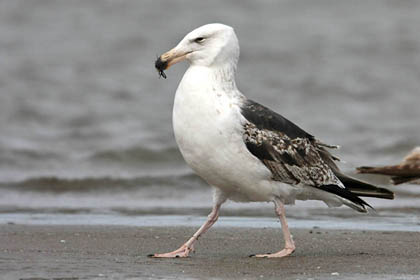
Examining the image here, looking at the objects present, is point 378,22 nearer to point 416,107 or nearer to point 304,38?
point 304,38

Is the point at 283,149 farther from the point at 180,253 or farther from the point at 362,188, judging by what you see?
the point at 180,253

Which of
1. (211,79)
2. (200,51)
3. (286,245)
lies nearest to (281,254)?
(286,245)

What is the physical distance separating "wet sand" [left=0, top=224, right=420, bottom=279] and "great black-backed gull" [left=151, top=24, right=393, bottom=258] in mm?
362

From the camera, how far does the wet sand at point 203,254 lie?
6781 mm

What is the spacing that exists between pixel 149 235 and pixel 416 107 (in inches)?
477

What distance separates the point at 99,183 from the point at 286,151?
237 inches

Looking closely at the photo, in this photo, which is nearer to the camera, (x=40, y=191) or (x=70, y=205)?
(x=70, y=205)

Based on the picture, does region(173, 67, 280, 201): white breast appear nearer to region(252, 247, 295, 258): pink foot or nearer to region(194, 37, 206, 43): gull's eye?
region(194, 37, 206, 43): gull's eye

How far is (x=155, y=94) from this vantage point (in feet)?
67.1

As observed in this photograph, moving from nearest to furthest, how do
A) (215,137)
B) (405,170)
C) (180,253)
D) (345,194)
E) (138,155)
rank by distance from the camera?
(215,137) → (180,253) → (345,194) → (405,170) → (138,155)

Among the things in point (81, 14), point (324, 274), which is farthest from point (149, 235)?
point (81, 14)

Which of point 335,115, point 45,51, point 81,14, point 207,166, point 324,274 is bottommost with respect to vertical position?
point 324,274

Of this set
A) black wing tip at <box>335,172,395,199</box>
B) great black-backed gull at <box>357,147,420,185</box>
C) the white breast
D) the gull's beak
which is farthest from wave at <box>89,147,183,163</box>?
the white breast

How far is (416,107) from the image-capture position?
787 inches
